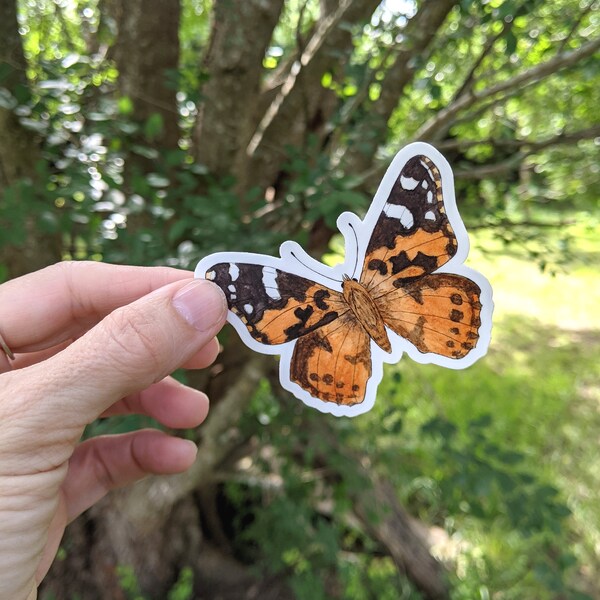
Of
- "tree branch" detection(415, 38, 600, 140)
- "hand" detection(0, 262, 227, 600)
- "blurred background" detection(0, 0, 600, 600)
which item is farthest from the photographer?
"blurred background" detection(0, 0, 600, 600)

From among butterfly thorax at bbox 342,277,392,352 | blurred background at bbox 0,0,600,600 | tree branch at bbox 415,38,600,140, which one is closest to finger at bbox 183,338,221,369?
blurred background at bbox 0,0,600,600

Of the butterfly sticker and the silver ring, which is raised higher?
the butterfly sticker

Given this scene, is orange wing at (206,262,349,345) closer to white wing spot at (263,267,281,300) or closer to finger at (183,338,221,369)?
white wing spot at (263,267,281,300)

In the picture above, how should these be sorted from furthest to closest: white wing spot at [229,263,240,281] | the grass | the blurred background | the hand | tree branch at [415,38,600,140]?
the grass < the blurred background < tree branch at [415,38,600,140] < white wing spot at [229,263,240,281] < the hand

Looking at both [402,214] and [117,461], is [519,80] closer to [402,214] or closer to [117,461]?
[402,214]

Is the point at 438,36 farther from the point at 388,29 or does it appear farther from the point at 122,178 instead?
the point at 122,178

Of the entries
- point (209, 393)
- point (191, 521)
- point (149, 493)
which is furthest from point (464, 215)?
point (191, 521)

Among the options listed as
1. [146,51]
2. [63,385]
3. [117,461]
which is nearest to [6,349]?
[63,385]
